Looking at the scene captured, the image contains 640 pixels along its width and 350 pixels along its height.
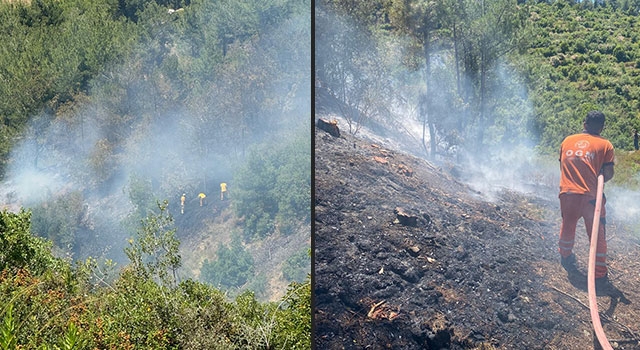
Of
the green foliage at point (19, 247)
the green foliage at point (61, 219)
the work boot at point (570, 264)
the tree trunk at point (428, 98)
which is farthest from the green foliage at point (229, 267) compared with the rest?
the work boot at point (570, 264)

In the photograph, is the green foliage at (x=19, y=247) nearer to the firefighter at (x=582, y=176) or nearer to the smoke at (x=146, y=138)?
the smoke at (x=146, y=138)

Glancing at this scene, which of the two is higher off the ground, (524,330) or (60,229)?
(524,330)

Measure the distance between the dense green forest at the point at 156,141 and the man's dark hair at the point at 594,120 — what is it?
13.0 feet

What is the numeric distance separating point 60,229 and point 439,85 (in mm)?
9594

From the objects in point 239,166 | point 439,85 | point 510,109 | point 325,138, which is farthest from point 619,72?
point 239,166

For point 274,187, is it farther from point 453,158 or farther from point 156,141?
point 453,158

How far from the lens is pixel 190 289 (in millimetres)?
8172

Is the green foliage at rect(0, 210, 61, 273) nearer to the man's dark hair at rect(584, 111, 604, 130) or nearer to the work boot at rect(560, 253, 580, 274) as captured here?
the work boot at rect(560, 253, 580, 274)

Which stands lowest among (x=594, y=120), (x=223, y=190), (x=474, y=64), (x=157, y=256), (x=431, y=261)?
(x=223, y=190)

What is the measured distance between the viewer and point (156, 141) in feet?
44.1

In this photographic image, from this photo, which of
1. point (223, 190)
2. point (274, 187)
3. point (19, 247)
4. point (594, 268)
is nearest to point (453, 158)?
point (594, 268)

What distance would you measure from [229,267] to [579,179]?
6.89 metres

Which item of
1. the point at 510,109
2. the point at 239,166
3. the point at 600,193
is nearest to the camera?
the point at 600,193

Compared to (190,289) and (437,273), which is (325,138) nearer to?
(437,273)
